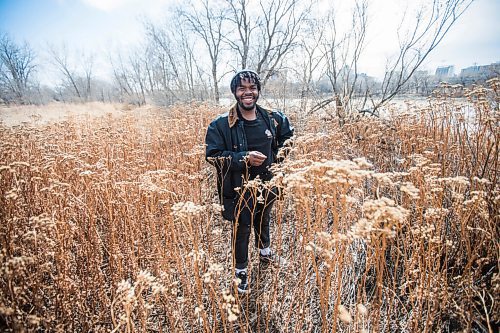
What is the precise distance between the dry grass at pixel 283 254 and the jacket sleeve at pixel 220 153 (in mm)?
457

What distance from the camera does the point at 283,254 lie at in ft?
9.93

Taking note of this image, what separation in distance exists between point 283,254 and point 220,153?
161 cm

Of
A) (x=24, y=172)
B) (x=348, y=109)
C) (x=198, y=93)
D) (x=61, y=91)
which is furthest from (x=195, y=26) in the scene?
(x=61, y=91)

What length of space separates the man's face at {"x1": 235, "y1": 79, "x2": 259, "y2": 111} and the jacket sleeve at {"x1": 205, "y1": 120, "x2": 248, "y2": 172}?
0.38m

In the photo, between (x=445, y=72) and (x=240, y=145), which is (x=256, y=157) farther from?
(x=445, y=72)

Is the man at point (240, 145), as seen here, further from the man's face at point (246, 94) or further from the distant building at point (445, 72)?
the distant building at point (445, 72)

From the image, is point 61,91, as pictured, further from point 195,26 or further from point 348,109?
point 348,109

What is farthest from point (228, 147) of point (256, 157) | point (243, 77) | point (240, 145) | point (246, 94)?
point (243, 77)

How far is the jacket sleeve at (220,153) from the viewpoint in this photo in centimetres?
232

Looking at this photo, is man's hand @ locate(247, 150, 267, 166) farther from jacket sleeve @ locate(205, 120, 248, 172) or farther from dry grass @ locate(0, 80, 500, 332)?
dry grass @ locate(0, 80, 500, 332)

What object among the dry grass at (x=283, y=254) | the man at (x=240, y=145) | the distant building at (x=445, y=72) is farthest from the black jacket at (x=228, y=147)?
the distant building at (x=445, y=72)

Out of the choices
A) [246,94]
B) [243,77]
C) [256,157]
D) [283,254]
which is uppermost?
[243,77]

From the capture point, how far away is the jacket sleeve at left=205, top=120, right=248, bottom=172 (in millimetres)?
2324

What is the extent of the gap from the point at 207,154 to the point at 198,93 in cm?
1684
